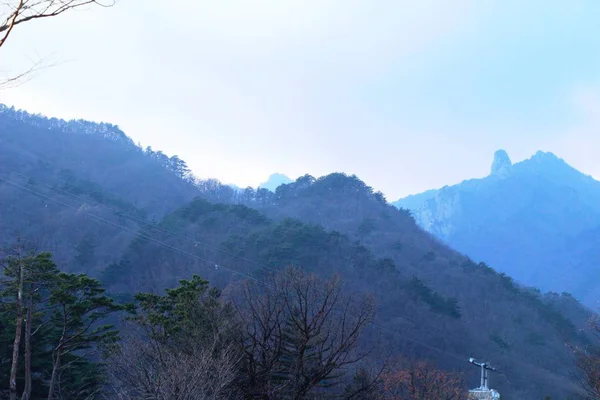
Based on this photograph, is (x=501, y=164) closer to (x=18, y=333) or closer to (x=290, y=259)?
(x=290, y=259)

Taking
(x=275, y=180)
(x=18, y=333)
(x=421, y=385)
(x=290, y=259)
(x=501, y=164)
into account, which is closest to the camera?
(x=18, y=333)

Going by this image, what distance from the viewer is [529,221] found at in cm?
10456

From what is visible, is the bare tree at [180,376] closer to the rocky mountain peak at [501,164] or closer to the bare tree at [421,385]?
the bare tree at [421,385]

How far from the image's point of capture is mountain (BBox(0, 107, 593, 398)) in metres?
37.6

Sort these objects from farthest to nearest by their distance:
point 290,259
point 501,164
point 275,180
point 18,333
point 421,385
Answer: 1. point 275,180
2. point 501,164
3. point 290,259
4. point 421,385
5. point 18,333

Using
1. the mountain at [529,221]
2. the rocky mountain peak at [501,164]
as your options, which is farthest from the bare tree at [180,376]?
the rocky mountain peak at [501,164]

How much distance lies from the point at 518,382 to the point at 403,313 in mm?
9131

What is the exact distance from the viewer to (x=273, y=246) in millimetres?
39562

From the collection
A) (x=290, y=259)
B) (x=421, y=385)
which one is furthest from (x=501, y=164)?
(x=421, y=385)

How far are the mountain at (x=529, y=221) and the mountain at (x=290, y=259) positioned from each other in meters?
39.3

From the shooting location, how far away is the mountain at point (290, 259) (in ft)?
123

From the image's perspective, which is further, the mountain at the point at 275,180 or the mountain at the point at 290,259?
the mountain at the point at 275,180

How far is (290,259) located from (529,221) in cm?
8029

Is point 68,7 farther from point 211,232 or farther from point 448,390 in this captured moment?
point 211,232
